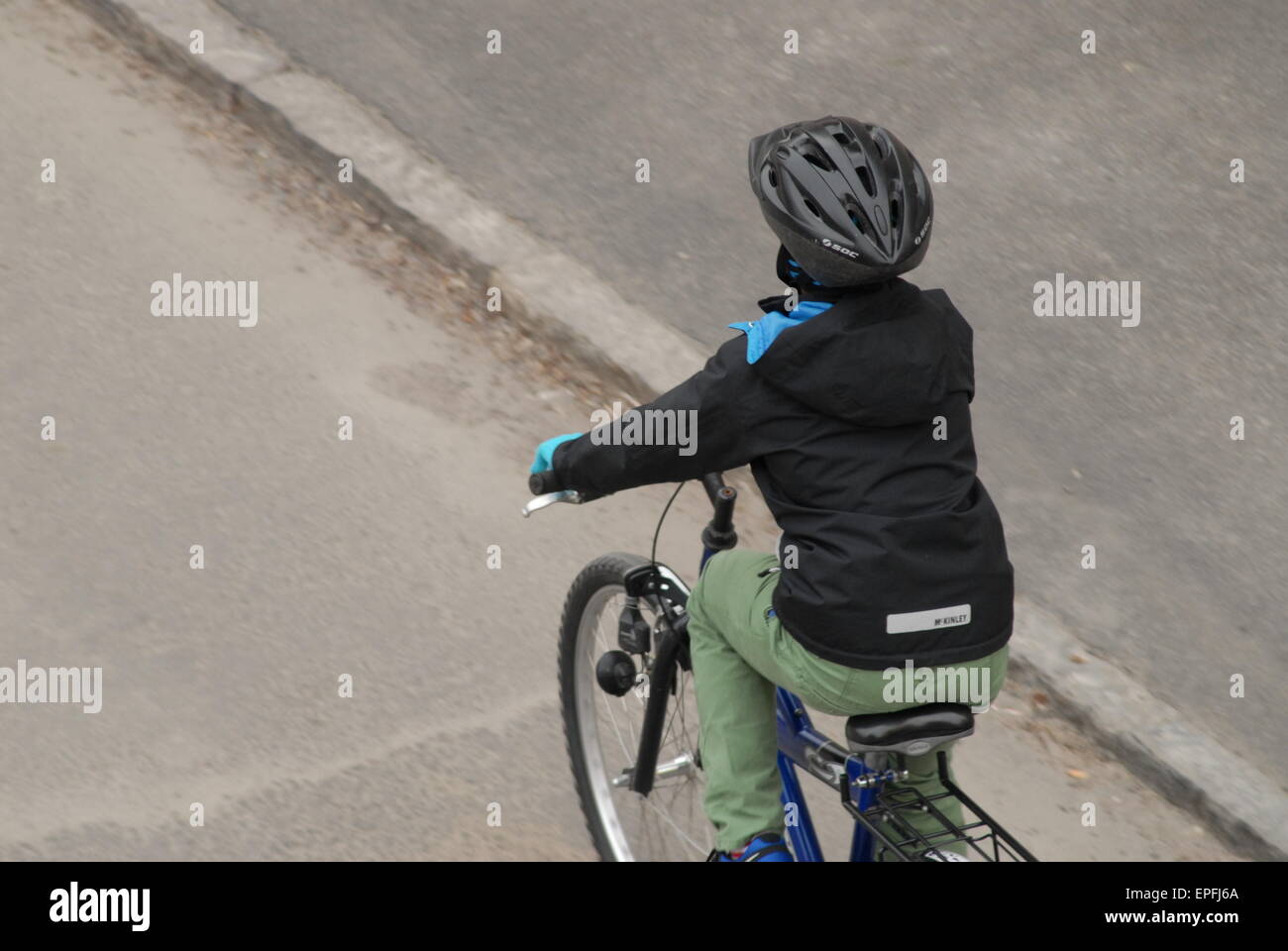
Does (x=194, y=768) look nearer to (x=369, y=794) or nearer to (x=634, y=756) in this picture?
(x=369, y=794)

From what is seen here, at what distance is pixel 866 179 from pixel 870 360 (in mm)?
371

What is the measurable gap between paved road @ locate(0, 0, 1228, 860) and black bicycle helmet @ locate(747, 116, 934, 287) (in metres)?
2.20

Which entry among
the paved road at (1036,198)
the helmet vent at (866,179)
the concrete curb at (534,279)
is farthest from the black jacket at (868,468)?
the paved road at (1036,198)

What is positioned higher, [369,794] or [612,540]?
[612,540]

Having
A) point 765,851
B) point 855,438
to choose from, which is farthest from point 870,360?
point 765,851

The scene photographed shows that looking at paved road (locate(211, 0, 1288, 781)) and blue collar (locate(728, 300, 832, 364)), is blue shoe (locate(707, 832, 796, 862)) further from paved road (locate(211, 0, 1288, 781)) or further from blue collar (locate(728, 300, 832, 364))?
paved road (locate(211, 0, 1288, 781))

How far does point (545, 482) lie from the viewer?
3576mm

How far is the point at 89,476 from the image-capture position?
574 cm

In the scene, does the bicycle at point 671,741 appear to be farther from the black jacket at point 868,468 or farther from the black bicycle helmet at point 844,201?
the black bicycle helmet at point 844,201

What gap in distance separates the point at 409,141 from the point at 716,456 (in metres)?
4.65

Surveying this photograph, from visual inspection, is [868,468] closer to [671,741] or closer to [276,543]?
[671,741]

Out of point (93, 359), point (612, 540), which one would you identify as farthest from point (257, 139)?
point (612, 540)

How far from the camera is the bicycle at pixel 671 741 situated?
333 centimetres

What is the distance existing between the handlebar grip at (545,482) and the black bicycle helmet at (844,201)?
0.71 m
